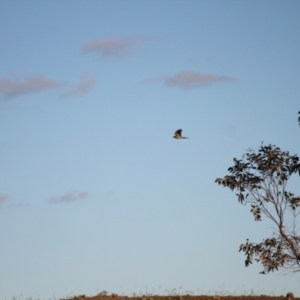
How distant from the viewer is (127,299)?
2547 centimetres

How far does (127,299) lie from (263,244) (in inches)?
445

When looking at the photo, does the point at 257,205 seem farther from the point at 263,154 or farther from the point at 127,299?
the point at 127,299

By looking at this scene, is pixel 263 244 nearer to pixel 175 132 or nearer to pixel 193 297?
pixel 175 132

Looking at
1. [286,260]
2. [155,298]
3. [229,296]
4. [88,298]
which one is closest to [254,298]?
[229,296]

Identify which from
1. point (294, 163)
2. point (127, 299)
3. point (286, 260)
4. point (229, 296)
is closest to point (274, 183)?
point (294, 163)

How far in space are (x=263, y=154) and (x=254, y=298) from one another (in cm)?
1107

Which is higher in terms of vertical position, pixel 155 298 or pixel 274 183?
pixel 274 183

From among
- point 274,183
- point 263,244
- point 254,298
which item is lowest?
point 254,298

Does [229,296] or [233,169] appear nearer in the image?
[229,296]

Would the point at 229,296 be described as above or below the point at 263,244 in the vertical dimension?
below

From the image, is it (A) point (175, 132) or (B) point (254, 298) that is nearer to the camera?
(B) point (254, 298)

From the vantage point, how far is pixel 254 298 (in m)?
25.8

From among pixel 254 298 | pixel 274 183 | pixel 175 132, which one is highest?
pixel 175 132

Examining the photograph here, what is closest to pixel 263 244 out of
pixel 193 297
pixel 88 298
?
pixel 193 297
